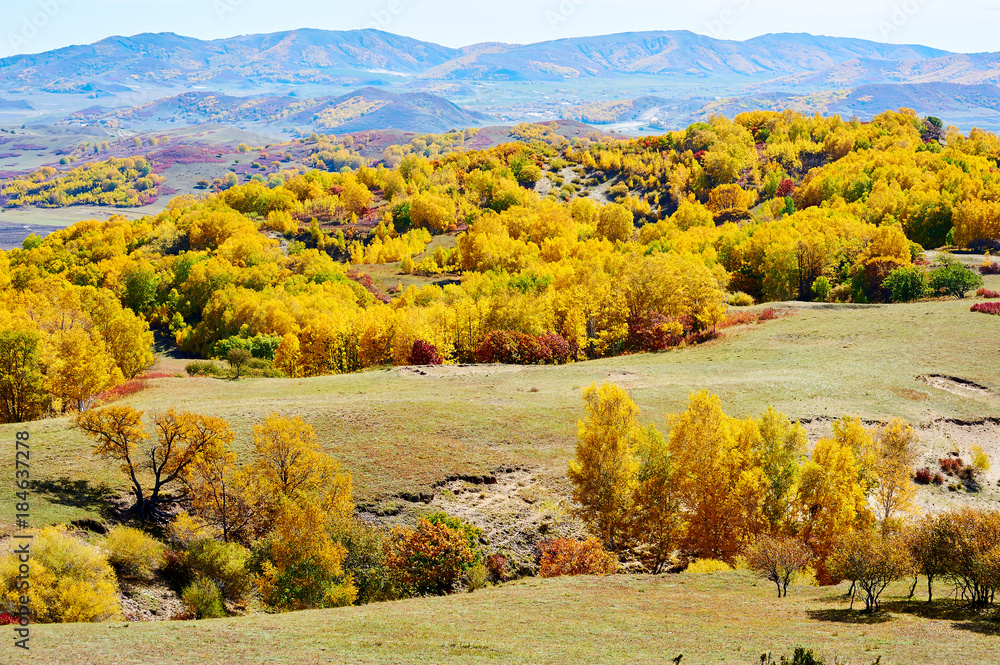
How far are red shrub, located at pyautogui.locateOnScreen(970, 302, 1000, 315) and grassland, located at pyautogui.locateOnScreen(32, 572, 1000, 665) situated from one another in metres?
64.2

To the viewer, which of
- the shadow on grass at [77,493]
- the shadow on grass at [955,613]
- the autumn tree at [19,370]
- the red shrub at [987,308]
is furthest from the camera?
the red shrub at [987,308]

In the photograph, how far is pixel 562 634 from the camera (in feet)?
94.8

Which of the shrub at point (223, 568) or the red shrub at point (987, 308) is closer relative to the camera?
the shrub at point (223, 568)

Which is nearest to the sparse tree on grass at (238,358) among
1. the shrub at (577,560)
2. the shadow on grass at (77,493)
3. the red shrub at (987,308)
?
the shadow on grass at (77,493)

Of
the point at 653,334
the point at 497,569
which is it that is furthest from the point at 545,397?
the point at 653,334

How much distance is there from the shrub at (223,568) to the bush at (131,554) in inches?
78.2

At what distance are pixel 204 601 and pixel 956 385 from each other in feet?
221

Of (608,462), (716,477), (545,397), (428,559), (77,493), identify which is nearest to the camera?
(428,559)

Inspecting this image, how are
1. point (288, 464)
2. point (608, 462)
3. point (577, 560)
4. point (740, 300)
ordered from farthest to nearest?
point (740, 300) → point (608, 462) → point (577, 560) → point (288, 464)

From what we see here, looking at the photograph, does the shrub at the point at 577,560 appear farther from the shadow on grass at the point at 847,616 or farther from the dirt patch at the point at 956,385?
the dirt patch at the point at 956,385

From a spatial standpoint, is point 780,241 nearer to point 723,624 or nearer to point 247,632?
point 723,624

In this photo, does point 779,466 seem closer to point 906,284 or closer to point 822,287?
point 906,284

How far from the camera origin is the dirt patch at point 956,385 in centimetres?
6462

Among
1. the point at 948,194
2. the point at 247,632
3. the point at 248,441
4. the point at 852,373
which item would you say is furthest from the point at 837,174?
the point at 247,632
